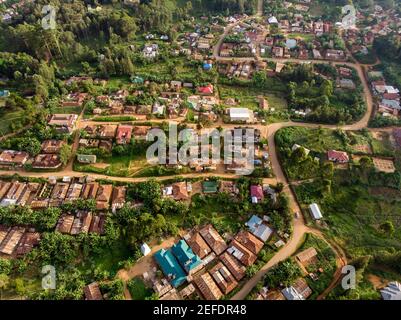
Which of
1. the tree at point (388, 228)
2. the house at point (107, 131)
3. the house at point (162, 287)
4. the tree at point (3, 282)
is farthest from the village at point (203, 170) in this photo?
the tree at point (3, 282)

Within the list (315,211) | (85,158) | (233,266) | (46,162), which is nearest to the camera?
(233,266)

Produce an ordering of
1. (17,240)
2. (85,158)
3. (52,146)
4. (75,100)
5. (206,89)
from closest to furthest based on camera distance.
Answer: (17,240) → (85,158) → (52,146) → (75,100) → (206,89)

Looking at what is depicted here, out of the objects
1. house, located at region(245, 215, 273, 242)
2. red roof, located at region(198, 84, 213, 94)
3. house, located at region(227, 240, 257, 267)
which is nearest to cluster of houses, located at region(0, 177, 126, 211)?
house, located at region(227, 240, 257, 267)

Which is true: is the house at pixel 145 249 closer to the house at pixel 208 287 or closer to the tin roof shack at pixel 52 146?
the house at pixel 208 287

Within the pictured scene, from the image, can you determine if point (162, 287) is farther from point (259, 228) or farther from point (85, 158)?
point (85, 158)

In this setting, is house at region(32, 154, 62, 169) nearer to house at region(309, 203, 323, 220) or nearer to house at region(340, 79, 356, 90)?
house at region(309, 203, 323, 220)

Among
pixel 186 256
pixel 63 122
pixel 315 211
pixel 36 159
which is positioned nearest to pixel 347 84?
pixel 315 211
